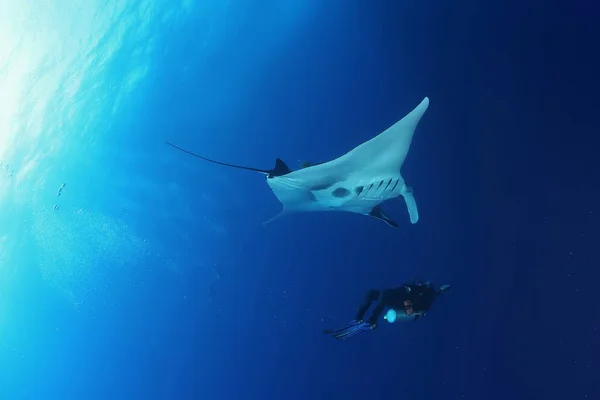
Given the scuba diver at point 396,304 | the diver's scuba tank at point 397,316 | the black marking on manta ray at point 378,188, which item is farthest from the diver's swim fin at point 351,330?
the black marking on manta ray at point 378,188

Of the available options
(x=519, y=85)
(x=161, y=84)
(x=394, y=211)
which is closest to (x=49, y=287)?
(x=161, y=84)

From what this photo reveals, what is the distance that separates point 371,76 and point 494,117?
86.9 inches

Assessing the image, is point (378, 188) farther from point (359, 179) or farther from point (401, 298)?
point (401, 298)

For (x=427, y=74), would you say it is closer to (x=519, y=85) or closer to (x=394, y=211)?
(x=519, y=85)

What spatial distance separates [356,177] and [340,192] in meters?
0.36

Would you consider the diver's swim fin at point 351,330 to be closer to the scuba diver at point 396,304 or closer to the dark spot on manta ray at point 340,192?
the scuba diver at point 396,304

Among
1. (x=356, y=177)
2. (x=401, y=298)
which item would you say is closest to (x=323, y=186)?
(x=356, y=177)

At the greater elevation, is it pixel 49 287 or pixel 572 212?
pixel 49 287

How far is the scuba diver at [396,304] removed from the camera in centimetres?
377

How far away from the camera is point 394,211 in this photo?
6.77 metres

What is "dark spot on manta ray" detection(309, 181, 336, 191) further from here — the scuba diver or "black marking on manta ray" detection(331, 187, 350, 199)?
the scuba diver

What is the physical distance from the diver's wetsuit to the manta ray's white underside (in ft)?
3.27

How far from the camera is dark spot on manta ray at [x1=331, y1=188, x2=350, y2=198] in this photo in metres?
4.41

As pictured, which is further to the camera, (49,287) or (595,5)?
(49,287)
